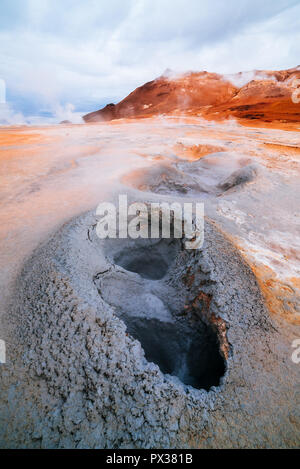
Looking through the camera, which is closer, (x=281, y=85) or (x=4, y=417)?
(x=4, y=417)

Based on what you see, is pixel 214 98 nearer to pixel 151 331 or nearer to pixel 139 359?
pixel 151 331

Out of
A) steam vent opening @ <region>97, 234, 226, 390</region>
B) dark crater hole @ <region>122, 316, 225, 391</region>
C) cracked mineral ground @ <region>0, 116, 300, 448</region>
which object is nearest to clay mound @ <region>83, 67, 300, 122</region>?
cracked mineral ground @ <region>0, 116, 300, 448</region>

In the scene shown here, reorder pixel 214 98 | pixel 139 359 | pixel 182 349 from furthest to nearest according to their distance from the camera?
pixel 214 98, pixel 182 349, pixel 139 359

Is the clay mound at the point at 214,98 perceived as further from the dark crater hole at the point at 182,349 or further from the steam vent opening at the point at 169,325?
the dark crater hole at the point at 182,349

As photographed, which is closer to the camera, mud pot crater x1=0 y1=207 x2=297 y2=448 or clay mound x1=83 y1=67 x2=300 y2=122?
mud pot crater x1=0 y1=207 x2=297 y2=448

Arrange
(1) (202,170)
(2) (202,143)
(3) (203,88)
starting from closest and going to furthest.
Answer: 1. (1) (202,170)
2. (2) (202,143)
3. (3) (203,88)

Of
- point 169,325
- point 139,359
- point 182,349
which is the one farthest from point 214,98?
point 139,359

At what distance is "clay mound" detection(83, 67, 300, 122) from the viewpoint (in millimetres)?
17391

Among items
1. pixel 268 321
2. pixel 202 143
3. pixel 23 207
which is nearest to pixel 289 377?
pixel 268 321

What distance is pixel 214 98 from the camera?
2450 cm

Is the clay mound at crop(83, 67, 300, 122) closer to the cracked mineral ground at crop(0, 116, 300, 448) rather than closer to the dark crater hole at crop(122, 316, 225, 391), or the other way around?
the cracked mineral ground at crop(0, 116, 300, 448)
